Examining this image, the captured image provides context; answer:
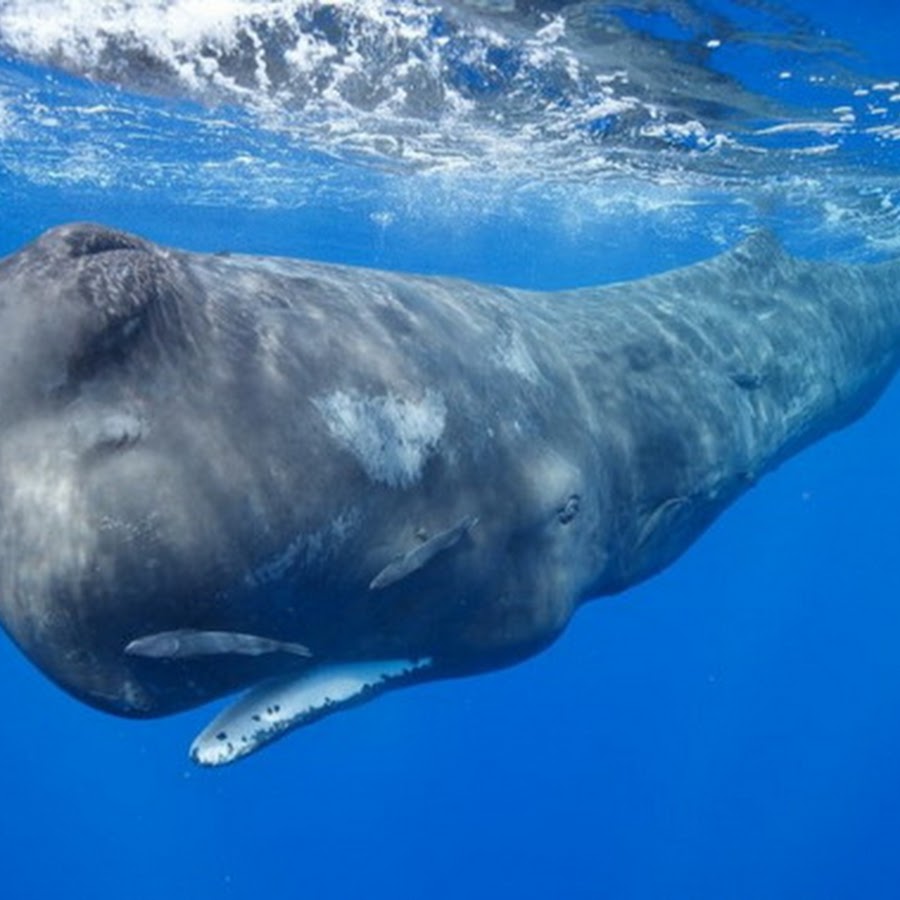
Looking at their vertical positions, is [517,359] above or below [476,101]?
below

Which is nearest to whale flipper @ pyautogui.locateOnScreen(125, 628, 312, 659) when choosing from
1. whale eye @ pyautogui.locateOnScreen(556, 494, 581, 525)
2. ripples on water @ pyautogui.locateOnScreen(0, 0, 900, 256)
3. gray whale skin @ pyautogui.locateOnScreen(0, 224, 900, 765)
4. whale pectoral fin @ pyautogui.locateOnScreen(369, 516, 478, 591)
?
gray whale skin @ pyautogui.locateOnScreen(0, 224, 900, 765)

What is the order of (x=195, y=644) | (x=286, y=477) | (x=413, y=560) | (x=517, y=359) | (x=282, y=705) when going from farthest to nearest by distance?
(x=517, y=359) < (x=282, y=705) < (x=413, y=560) < (x=286, y=477) < (x=195, y=644)

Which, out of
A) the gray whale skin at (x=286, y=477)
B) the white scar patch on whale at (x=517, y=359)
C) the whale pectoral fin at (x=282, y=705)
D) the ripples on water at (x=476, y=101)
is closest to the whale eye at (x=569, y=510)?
the gray whale skin at (x=286, y=477)

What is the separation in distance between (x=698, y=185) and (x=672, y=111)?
7.24m

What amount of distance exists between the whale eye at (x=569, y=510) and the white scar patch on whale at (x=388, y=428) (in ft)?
3.94

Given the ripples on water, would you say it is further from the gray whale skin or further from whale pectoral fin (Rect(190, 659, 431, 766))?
whale pectoral fin (Rect(190, 659, 431, 766))

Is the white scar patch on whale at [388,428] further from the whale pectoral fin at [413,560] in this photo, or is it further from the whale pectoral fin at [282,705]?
the whale pectoral fin at [282,705]

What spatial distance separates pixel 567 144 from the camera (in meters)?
21.0

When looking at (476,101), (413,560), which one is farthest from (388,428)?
(476,101)

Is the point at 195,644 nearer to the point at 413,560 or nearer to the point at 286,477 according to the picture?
the point at 286,477

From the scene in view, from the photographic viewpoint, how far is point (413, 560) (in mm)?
4488

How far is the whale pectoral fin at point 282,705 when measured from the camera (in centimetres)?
441

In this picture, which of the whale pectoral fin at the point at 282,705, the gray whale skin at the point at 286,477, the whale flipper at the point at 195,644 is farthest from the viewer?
the whale pectoral fin at the point at 282,705

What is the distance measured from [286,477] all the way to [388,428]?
0.73 metres
